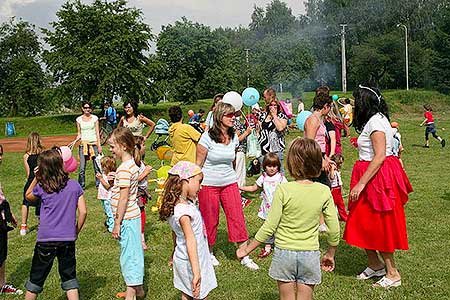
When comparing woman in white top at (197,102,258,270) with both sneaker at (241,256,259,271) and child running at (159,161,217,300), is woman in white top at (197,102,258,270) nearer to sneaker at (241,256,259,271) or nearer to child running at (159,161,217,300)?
sneaker at (241,256,259,271)

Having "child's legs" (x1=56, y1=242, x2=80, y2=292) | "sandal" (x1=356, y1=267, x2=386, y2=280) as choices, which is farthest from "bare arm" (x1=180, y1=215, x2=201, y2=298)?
"sandal" (x1=356, y1=267, x2=386, y2=280)

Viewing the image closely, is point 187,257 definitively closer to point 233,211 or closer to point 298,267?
point 298,267

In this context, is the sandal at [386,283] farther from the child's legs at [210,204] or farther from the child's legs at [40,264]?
the child's legs at [40,264]

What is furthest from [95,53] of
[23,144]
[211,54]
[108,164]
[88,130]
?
[108,164]

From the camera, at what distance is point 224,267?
577 cm

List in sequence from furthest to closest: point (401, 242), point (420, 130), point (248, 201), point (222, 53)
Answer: point (222, 53)
point (420, 130)
point (248, 201)
point (401, 242)

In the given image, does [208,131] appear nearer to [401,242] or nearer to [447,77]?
[401,242]

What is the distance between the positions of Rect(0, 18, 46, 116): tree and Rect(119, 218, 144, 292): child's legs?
47350 mm

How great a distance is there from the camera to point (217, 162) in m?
5.45

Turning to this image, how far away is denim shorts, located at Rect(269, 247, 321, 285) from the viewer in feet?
11.7

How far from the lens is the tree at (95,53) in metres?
37.9

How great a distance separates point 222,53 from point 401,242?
1996 inches

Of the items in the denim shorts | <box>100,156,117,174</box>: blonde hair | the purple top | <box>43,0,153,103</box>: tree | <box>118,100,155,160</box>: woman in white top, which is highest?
<box>43,0,153,103</box>: tree

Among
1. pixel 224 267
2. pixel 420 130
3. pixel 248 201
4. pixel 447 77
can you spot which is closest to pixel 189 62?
pixel 447 77
